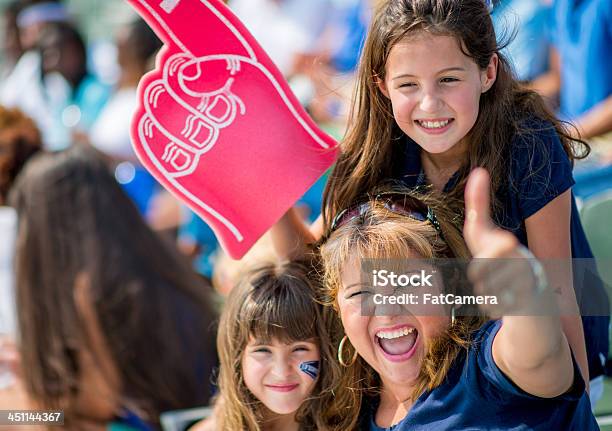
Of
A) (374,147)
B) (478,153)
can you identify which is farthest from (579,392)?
(374,147)

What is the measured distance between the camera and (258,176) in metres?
1.72

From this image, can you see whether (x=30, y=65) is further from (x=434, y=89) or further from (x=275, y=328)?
(x=434, y=89)

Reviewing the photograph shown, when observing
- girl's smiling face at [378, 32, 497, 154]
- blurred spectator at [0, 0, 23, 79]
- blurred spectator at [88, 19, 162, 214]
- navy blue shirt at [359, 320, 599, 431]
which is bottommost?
navy blue shirt at [359, 320, 599, 431]

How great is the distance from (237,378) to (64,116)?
3.04 metres

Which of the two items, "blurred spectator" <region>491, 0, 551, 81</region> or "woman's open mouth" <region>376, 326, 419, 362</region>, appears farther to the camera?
"blurred spectator" <region>491, 0, 551, 81</region>

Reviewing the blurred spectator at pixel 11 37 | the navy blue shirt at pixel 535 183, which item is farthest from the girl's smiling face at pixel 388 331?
the blurred spectator at pixel 11 37

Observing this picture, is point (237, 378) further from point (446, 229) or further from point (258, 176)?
point (446, 229)

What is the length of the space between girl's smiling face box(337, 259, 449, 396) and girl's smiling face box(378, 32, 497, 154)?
0.82 ft

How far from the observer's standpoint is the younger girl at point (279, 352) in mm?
1726

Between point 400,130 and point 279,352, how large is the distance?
0.47m

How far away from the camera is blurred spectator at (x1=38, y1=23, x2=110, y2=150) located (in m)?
4.55

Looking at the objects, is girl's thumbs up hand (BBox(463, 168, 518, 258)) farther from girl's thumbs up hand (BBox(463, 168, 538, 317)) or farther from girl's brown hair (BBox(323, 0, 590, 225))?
girl's brown hair (BBox(323, 0, 590, 225))

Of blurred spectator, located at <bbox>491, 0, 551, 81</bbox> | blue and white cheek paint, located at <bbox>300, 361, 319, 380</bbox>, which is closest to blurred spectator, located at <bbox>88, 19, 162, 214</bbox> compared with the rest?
blurred spectator, located at <bbox>491, 0, 551, 81</bbox>

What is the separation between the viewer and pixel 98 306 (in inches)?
114
